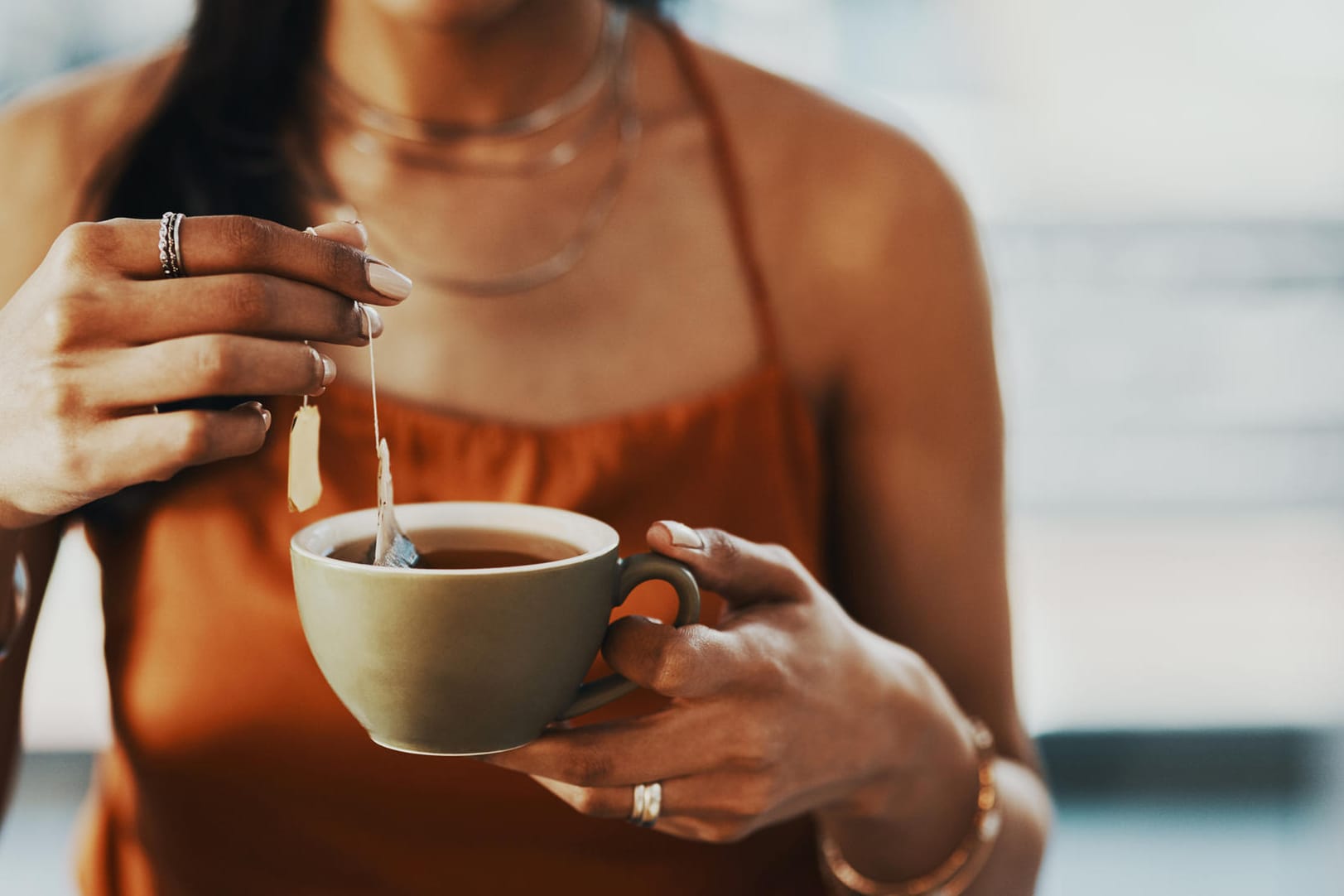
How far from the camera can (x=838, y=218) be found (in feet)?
→ 3.11

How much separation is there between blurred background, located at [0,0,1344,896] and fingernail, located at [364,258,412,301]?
1.89 metres

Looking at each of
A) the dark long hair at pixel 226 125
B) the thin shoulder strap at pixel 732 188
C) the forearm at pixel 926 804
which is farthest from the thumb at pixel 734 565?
the dark long hair at pixel 226 125

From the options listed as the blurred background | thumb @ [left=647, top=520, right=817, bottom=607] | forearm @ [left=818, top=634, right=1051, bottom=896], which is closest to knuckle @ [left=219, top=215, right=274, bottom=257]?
thumb @ [left=647, top=520, right=817, bottom=607]

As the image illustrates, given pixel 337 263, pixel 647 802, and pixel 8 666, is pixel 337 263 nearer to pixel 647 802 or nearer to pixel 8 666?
pixel 647 802

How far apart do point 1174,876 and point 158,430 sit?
219 centimetres

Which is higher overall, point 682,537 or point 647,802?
point 682,537

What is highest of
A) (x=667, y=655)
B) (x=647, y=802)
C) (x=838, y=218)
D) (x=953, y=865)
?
(x=838, y=218)

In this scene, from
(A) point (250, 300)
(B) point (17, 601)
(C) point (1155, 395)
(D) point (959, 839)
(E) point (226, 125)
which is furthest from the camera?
(C) point (1155, 395)

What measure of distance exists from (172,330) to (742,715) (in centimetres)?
33

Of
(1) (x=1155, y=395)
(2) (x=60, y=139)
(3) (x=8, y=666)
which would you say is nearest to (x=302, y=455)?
(3) (x=8, y=666)

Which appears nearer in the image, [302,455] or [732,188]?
[302,455]

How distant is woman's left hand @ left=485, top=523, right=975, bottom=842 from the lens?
0.56 metres

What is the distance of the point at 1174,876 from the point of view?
85.5 inches

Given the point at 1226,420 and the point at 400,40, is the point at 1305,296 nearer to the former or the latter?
the point at 1226,420
